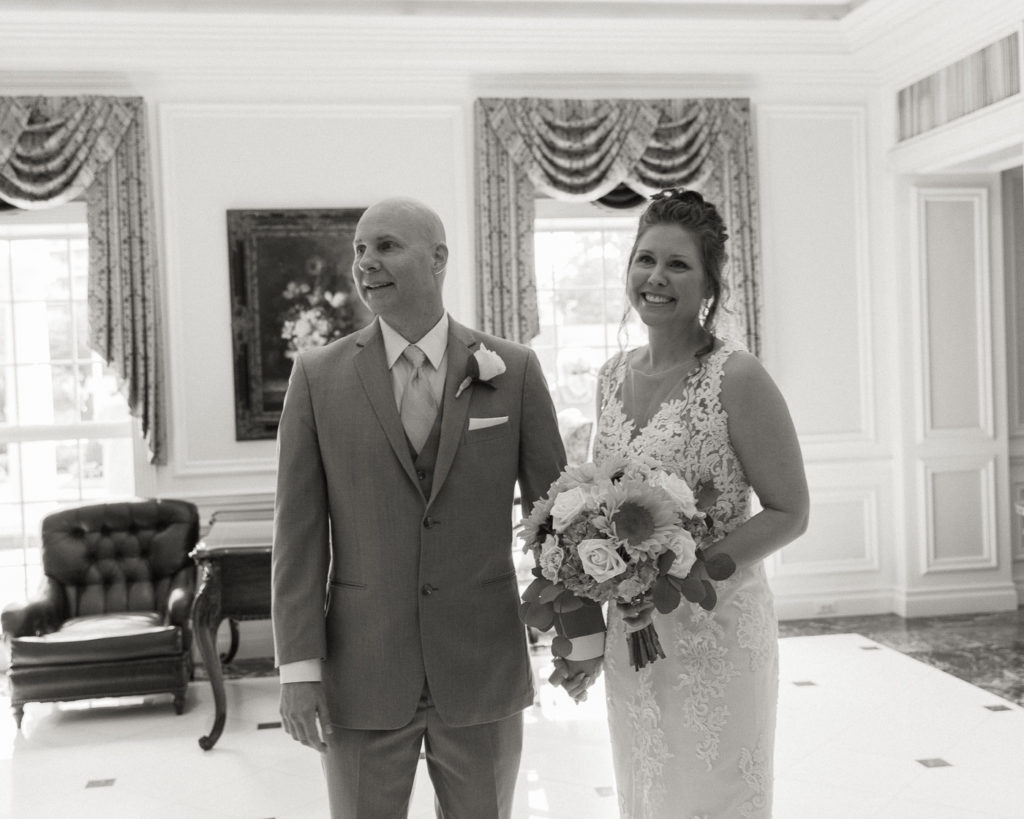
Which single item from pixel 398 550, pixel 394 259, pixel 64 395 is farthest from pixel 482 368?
pixel 64 395

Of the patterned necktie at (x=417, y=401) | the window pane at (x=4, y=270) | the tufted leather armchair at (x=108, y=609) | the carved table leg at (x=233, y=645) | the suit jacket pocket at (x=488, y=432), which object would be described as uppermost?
the window pane at (x=4, y=270)

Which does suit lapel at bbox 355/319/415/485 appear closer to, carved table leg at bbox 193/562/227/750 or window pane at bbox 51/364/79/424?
carved table leg at bbox 193/562/227/750

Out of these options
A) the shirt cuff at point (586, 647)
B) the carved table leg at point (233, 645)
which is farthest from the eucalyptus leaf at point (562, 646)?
the carved table leg at point (233, 645)

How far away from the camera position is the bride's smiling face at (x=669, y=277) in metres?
2.23

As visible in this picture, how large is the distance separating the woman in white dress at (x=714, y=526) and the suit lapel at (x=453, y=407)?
1.22 ft

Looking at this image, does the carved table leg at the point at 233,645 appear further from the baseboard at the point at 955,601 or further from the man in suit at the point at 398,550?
the man in suit at the point at 398,550

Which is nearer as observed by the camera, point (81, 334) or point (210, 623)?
point (210, 623)

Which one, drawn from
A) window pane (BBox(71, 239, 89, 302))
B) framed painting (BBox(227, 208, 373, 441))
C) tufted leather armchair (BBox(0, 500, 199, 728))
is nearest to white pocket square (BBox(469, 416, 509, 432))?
tufted leather armchair (BBox(0, 500, 199, 728))

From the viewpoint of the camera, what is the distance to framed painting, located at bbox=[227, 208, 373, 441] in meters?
6.64

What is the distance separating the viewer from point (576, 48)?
22.5 ft

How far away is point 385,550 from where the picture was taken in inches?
81.5

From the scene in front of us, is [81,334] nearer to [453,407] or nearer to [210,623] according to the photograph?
[210,623]

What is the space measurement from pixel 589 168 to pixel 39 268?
3493mm

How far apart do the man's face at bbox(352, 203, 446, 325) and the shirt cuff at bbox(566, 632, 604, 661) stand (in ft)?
2.41
